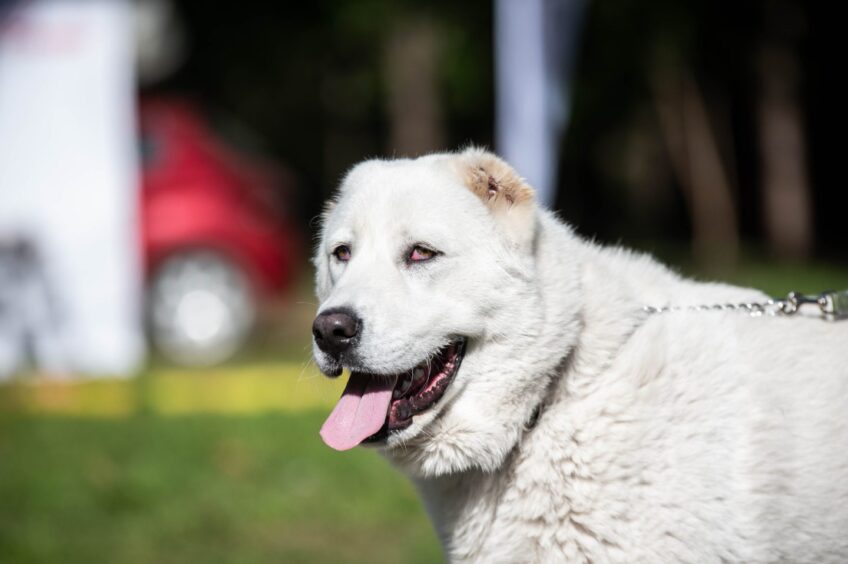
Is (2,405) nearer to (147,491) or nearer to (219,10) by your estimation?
(147,491)

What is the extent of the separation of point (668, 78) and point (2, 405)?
2023 cm

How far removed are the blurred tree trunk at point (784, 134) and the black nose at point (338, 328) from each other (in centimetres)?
1928

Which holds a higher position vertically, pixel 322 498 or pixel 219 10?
pixel 219 10

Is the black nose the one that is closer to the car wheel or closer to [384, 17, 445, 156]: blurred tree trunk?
the car wheel

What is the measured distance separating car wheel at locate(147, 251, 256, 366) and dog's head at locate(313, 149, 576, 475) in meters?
7.20

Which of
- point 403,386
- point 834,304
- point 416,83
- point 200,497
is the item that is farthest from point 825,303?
point 416,83

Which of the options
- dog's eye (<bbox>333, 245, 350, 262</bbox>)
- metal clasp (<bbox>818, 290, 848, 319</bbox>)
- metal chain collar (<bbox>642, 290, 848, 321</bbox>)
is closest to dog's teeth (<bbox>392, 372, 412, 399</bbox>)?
dog's eye (<bbox>333, 245, 350, 262</bbox>)

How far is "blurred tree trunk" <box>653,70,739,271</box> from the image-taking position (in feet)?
80.1

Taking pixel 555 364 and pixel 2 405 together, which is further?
pixel 2 405

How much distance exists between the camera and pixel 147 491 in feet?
19.4

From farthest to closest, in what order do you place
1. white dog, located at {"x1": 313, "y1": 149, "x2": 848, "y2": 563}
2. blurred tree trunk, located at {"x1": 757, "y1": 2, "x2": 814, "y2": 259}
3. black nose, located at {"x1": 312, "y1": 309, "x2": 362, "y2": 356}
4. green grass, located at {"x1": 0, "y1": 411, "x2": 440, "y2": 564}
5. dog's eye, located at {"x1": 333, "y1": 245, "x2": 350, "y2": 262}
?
blurred tree trunk, located at {"x1": 757, "y1": 2, "x2": 814, "y2": 259}, green grass, located at {"x1": 0, "y1": 411, "x2": 440, "y2": 564}, dog's eye, located at {"x1": 333, "y1": 245, "x2": 350, "y2": 262}, black nose, located at {"x1": 312, "y1": 309, "x2": 362, "y2": 356}, white dog, located at {"x1": 313, "y1": 149, "x2": 848, "y2": 563}

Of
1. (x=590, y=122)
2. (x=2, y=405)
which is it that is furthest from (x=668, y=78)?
(x=2, y=405)

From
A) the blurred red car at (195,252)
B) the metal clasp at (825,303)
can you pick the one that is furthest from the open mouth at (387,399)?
the blurred red car at (195,252)

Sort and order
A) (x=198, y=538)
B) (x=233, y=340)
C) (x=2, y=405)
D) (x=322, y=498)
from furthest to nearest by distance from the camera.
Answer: (x=233, y=340) < (x=2, y=405) < (x=322, y=498) < (x=198, y=538)
